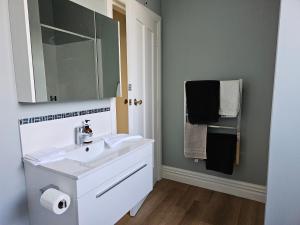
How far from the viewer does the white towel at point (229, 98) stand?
1.98 meters

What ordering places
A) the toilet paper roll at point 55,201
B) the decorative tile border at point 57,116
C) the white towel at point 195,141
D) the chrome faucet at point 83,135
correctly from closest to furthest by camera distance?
the toilet paper roll at point 55,201 < the decorative tile border at point 57,116 < the chrome faucet at point 83,135 < the white towel at point 195,141

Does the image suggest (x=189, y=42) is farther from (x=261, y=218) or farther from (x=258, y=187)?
(x=261, y=218)

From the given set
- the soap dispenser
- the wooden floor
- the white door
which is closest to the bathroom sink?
the soap dispenser

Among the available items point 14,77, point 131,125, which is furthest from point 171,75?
point 14,77

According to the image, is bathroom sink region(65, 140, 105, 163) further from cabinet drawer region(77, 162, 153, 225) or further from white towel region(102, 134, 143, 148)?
cabinet drawer region(77, 162, 153, 225)

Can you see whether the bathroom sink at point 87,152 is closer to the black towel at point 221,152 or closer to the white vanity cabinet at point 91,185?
the white vanity cabinet at point 91,185

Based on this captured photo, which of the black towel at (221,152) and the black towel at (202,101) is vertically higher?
the black towel at (202,101)

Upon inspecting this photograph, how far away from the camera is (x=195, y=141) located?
225 centimetres

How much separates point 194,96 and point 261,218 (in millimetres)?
1290

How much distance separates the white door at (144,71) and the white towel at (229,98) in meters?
0.74

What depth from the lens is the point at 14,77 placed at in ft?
3.60

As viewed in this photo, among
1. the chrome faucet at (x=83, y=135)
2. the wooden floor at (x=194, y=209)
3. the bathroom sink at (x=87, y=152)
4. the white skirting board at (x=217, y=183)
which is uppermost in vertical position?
the chrome faucet at (x=83, y=135)

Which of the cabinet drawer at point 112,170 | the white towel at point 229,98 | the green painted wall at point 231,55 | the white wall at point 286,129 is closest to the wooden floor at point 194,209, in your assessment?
the green painted wall at point 231,55

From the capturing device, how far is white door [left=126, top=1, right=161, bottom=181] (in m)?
1.92
